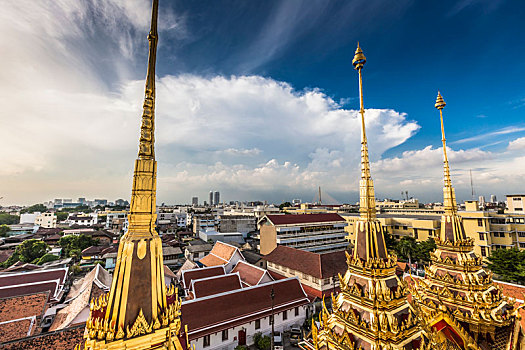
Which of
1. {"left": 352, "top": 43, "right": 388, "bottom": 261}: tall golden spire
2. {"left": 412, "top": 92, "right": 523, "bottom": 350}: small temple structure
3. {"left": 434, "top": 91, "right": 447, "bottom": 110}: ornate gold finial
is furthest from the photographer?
{"left": 434, "top": 91, "right": 447, "bottom": 110}: ornate gold finial

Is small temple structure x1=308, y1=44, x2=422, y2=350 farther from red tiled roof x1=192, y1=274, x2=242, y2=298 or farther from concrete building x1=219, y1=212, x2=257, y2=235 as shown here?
concrete building x1=219, y1=212, x2=257, y2=235

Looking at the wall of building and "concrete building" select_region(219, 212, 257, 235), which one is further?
"concrete building" select_region(219, 212, 257, 235)

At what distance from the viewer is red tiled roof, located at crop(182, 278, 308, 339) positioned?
18.1m

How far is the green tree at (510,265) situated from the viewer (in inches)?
1115

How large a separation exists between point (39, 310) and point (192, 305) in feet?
37.3

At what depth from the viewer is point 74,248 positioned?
50688 millimetres

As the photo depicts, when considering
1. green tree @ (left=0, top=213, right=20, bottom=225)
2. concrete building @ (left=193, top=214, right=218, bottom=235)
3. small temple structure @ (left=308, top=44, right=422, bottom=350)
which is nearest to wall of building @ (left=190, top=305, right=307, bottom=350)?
small temple structure @ (left=308, top=44, right=422, bottom=350)

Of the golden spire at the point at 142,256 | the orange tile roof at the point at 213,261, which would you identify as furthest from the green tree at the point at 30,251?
the golden spire at the point at 142,256

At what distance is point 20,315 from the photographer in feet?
54.2

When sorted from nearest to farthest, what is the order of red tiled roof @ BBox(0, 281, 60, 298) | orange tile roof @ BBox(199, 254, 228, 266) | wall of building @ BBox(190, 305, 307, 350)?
wall of building @ BBox(190, 305, 307, 350), red tiled roof @ BBox(0, 281, 60, 298), orange tile roof @ BBox(199, 254, 228, 266)

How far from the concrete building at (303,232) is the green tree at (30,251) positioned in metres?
42.2

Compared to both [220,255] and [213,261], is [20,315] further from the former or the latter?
[220,255]

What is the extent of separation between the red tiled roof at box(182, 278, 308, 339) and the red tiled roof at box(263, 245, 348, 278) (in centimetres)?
662

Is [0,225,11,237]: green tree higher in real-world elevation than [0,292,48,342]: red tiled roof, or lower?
lower
